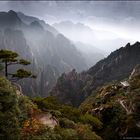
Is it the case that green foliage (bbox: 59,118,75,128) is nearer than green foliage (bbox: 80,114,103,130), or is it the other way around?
green foliage (bbox: 59,118,75,128)

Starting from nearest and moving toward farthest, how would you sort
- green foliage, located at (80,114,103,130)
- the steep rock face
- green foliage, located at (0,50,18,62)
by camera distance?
green foliage, located at (80,114,103,130), green foliage, located at (0,50,18,62), the steep rock face

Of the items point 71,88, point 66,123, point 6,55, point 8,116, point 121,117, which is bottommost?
point 71,88

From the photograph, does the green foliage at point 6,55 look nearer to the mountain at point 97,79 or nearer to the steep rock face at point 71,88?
the mountain at point 97,79

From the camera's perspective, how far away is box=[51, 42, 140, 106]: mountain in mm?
159500

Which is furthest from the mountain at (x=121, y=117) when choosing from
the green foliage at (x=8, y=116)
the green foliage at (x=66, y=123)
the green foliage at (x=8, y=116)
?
the green foliage at (x=8, y=116)

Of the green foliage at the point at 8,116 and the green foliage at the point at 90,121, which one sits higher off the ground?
the green foliage at the point at 8,116

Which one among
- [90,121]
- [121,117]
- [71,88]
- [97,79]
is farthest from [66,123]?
[71,88]

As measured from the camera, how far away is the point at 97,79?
166000mm

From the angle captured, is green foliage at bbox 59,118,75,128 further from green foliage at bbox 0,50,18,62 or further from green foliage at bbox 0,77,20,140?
green foliage at bbox 0,50,18,62

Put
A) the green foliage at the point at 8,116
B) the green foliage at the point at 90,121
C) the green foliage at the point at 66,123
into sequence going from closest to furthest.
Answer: the green foliage at the point at 8,116 → the green foliage at the point at 66,123 → the green foliage at the point at 90,121

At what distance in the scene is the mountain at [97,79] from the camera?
523 ft

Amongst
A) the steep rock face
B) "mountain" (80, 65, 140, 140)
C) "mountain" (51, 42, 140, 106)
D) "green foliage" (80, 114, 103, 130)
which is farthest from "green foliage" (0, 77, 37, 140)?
the steep rock face

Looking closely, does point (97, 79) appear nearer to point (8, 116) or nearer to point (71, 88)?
point (71, 88)

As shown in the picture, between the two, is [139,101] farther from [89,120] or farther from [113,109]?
[89,120]
